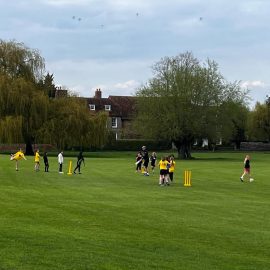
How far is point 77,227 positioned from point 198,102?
200 ft

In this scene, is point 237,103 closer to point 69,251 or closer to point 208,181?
point 208,181

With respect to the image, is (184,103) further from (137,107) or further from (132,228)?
(132,228)

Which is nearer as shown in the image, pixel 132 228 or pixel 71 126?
pixel 132 228

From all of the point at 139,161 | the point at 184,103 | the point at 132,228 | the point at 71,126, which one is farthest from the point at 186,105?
the point at 132,228

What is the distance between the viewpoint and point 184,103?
73875mm

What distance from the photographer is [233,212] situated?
2022cm

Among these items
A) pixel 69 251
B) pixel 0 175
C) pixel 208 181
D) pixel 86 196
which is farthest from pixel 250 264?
pixel 0 175

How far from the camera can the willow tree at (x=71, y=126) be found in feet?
222

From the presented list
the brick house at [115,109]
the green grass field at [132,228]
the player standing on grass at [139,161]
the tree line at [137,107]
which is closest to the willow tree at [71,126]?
the tree line at [137,107]

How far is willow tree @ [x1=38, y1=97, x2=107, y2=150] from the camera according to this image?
222 ft

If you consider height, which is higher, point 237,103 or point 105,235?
point 237,103

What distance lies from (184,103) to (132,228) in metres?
59.0

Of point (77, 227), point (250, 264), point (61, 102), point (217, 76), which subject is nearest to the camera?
point (250, 264)

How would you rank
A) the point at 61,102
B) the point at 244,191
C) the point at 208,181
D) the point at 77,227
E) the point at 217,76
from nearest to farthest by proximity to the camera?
1. the point at 77,227
2. the point at 244,191
3. the point at 208,181
4. the point at 61,102
5. the point at 217,76
